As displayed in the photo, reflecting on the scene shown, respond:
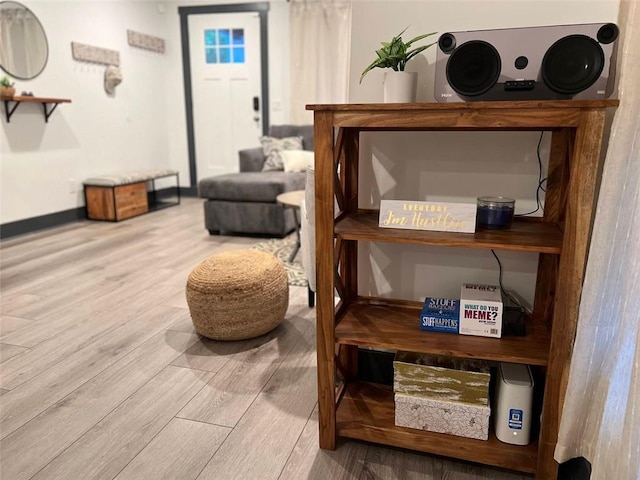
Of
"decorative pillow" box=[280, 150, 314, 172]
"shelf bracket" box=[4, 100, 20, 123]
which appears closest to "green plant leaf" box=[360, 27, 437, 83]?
"decorative pillow" box=[280, 150, 314, 172]

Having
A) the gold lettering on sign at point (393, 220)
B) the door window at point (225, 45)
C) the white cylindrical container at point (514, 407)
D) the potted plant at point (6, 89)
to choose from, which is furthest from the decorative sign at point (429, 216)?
the door window at point (225, 45)

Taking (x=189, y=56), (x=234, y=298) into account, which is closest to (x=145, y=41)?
(x=189, y=56)

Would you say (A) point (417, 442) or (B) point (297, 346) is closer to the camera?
(A) point (417, 442)

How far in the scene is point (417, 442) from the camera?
56.1 inches

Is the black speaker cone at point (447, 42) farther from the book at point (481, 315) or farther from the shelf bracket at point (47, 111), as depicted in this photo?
the shelf bracket at point (47, 111)

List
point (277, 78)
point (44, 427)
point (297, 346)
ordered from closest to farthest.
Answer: point (44, 427)
point (297, 346)
point (277, 78)

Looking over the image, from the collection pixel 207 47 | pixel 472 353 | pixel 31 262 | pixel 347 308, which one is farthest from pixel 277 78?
pixel 472 353

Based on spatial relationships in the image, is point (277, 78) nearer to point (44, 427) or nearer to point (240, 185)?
point (240, 185)

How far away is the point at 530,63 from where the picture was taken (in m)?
1.24

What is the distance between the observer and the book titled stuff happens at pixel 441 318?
4.61 ft

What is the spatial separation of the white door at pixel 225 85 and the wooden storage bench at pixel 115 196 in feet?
4.01

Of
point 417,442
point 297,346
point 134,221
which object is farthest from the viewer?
point 134,221

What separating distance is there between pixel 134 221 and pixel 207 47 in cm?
240

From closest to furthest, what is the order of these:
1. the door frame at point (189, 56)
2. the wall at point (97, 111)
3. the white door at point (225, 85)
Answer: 1. the wall at point (97, 111)
2. the door frame at point (189, 56)
3. the white door at point (225, 85)
